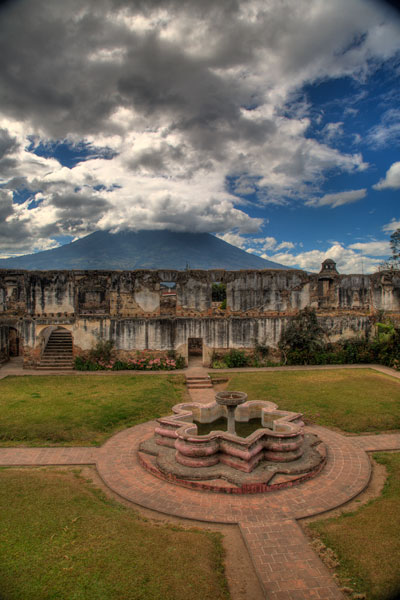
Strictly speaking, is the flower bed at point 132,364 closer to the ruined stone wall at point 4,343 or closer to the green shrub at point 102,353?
the green shrub at point 102,353

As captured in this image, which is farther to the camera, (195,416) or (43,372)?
(43,372)

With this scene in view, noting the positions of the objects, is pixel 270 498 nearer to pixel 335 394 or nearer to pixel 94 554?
pixel 94 554

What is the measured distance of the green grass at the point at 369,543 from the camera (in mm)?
4531

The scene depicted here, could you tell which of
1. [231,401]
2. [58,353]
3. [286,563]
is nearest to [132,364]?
[58,353]

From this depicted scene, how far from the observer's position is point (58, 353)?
19.0m

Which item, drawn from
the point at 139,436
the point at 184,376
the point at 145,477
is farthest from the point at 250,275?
the point at 145,477

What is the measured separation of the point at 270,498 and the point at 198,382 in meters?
8.70

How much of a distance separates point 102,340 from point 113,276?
3678 mm

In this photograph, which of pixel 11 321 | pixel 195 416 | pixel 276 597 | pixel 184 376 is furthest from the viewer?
pixel 11 321

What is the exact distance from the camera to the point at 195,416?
10547 millimetres

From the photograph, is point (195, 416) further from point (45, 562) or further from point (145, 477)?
point (45, 562)

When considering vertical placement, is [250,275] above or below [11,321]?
above

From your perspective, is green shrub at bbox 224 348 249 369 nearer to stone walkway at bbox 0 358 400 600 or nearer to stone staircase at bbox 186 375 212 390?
stone staircase at bbox 186 375 212 390

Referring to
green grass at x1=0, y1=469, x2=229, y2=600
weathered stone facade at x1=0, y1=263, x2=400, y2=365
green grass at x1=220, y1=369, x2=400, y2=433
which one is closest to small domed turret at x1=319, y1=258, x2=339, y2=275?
weathered stone facade at x1=0, y1=263, x2=400, y2=365
